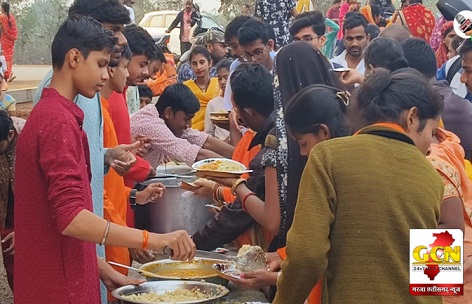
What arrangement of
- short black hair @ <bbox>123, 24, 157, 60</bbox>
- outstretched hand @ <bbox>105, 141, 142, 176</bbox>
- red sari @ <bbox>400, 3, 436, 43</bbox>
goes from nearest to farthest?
outstretched hand @ <bbox>105, 141, 142, 176</bbox> → short black hair @ <bbox>123, 24, 157, 60</bbox> → red sari @ <bbox>400, 3, 436, 43</bbox>

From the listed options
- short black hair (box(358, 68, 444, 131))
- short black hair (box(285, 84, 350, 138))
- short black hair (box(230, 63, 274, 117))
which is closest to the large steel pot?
short black hair (box(230, 63, 274, 117))

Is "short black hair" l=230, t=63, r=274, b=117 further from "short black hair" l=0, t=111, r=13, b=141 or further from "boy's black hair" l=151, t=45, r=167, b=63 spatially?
"boy's black hair" l=151, t=45, r=167, b=63

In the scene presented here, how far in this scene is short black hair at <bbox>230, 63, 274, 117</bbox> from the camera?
379 centimetres

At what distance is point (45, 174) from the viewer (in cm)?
254

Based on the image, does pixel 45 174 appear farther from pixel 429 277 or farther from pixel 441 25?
pixel 441 25

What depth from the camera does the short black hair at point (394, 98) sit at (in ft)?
7.98

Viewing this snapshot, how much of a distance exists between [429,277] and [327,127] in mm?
655

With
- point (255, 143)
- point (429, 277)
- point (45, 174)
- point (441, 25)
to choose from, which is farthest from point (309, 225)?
point (441, 25)

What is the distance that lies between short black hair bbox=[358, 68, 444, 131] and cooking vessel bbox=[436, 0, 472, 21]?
4.63 metres

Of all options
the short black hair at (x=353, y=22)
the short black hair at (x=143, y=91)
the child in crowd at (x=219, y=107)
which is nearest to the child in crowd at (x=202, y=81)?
the child in crowd at (x=219, y=107)

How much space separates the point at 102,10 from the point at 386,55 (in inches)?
67.0

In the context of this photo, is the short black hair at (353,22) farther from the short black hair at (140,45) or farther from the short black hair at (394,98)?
the short black hair at (394,98)

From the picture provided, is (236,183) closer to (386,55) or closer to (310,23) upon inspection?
(386,55)

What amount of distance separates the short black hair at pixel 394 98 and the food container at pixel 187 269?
62.7 inches
